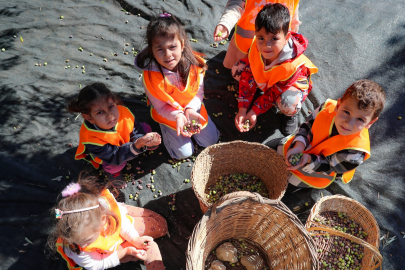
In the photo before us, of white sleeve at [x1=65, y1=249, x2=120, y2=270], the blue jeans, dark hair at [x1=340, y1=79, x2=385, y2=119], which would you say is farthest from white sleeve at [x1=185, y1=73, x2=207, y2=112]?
white sleeve at [x1=65, y1=249, x2=120, y2=270]

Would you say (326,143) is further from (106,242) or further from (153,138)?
(106,242)

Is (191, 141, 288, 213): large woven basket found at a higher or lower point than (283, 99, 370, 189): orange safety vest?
lower

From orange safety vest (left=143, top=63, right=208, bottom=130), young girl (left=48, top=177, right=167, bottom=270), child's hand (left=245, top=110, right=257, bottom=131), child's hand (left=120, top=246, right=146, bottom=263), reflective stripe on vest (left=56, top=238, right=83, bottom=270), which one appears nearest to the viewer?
young girl (left=48, top=177, right=167, bottom=270)

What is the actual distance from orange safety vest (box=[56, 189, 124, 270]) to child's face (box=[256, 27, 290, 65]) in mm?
2063

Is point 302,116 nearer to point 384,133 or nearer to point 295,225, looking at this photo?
point 384,133

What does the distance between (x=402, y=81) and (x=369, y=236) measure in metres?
2.12

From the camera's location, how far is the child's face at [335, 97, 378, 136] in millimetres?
2227

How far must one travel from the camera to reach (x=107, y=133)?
2840mm

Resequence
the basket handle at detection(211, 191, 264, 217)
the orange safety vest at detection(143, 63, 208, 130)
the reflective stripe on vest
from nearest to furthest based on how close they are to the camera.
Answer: the basket handle at detection(211, 191, 264, 217)
the reflective stripe on vest
the orange safety vest at detection(143, 63, 208, 130)

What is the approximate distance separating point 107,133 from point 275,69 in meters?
1.86

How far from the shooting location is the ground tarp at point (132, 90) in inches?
121

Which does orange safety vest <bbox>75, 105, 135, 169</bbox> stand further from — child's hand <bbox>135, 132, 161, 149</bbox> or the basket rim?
the basket rim

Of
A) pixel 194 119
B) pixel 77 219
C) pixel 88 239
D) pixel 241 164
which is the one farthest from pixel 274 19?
pixel 88 239

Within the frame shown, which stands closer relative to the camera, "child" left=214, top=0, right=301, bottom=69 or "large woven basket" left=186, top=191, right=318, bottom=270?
"large woven basket" left=186, top=191, right=318, bottom=270
